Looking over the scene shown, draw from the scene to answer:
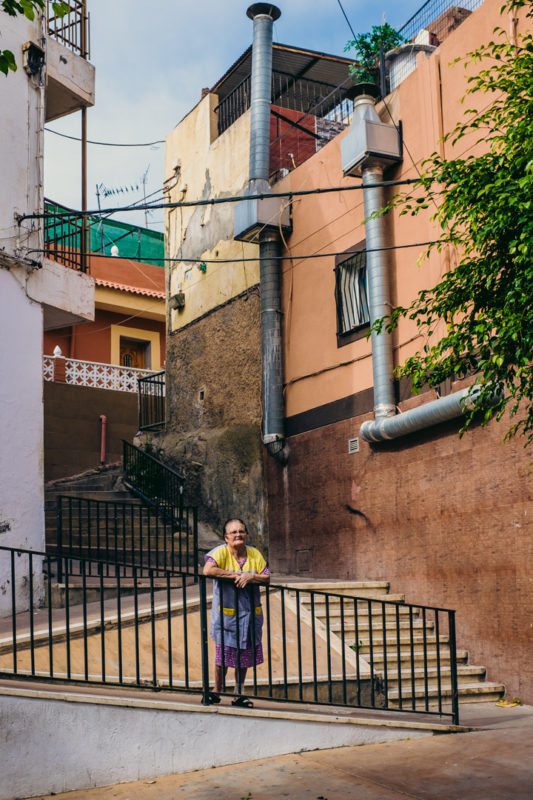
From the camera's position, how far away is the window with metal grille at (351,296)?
13859 millimetres

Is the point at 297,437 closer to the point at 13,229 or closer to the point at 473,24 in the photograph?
the point at 13,229

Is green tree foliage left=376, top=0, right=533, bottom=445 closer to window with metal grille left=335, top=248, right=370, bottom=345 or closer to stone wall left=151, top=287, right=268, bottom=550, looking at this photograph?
window with metal grille left=335, top=248, right=370, bottom=345

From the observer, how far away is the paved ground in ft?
19.5

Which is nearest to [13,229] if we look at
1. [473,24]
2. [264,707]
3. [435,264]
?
[435,264]

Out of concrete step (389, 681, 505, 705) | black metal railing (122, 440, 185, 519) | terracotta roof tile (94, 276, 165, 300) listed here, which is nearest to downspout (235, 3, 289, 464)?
black metal railing (122, 440, 185, 519)

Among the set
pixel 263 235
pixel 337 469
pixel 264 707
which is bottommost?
pixel 264 707

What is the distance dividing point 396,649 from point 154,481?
24.9 feet

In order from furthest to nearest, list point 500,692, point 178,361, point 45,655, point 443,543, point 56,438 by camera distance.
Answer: point 56,438 < point 178,361 < point 443,543 < point 500,692 < point 45,655

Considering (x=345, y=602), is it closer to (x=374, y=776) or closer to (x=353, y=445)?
(x=353, y=445)

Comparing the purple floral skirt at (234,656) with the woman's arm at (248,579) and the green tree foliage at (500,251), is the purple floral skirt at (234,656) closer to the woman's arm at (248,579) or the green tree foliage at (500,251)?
the woman's arm at (248,579)

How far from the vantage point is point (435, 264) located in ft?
39.4

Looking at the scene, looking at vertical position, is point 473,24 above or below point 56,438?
above

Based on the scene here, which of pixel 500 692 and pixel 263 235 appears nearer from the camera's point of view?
pixel 500 692

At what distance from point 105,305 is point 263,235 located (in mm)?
11950
